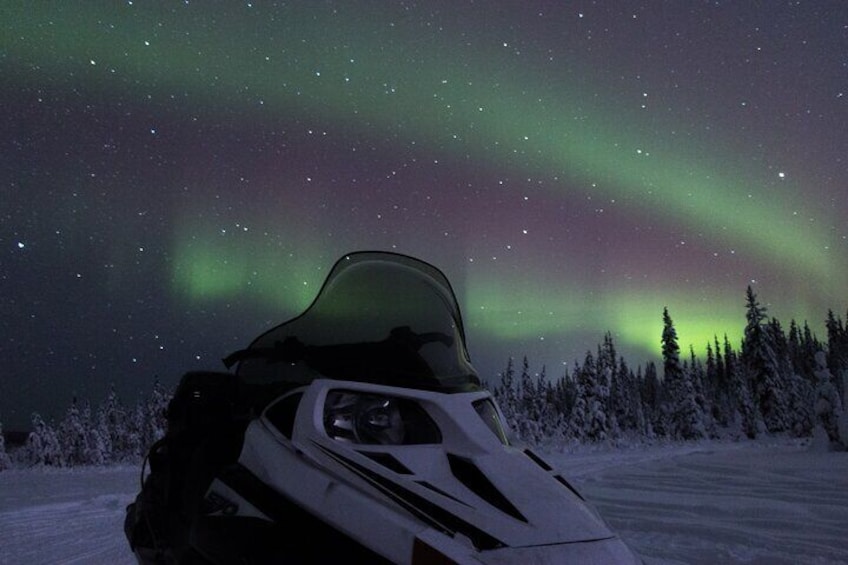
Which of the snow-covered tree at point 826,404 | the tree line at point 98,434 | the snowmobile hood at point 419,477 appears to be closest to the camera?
the snowmobile hood at point 419,477

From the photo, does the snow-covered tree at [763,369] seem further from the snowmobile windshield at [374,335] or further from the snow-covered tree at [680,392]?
the snowmobile windshield at [374,335]

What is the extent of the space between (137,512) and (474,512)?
9.78 feet

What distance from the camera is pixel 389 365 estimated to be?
2393 mm

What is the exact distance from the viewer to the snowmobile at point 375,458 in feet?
5.99

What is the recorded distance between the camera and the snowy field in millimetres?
5953

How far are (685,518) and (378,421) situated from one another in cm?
714

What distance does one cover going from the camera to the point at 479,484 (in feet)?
6.37

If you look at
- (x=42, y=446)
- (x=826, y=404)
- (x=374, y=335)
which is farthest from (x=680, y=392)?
(x=42, y=446)

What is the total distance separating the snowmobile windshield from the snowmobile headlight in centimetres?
11

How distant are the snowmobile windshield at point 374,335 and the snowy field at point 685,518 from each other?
12.6ft

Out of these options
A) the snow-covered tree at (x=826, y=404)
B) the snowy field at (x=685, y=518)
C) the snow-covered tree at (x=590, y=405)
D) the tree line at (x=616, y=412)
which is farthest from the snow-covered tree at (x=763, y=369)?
the snowy field at (x=685, y=518)

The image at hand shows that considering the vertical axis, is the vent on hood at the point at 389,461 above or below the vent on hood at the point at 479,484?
above

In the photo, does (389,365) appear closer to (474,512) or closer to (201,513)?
(474,512)

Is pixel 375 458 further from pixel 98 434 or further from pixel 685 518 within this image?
pixel 98 434
